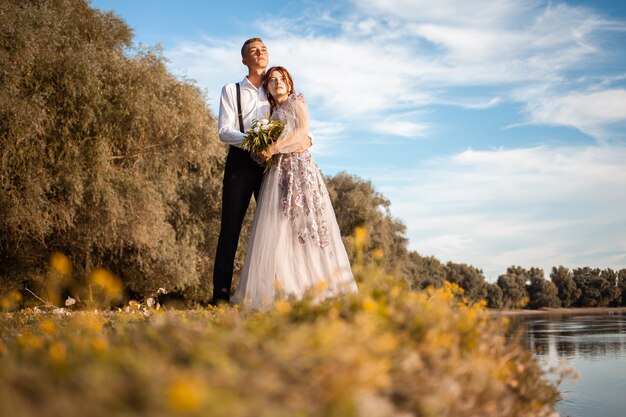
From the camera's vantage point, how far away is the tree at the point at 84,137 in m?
13.9

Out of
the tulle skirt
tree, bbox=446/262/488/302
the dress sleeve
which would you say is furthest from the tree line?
tree, bbox=446/262/488/302

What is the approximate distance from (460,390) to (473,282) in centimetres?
8285

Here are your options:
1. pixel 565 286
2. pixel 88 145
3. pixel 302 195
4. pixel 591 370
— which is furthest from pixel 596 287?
pixel 302 195

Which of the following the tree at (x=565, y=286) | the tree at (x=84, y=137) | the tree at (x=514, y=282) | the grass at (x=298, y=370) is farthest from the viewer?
the tree at (x=514, y=282)

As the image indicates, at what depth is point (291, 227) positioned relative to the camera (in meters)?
6.52

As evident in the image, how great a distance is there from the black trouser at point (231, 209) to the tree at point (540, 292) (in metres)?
29.6

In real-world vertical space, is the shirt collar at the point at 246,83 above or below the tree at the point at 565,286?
above

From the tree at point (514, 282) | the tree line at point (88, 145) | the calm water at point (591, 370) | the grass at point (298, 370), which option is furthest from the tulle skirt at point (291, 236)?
the tree at point (514, 282)

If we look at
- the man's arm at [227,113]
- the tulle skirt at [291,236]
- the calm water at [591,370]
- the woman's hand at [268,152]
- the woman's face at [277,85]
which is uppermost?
the woman's face at [277,85]

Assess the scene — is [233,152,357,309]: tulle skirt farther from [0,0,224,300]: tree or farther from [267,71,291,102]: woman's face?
[0,0,224,300]: tree

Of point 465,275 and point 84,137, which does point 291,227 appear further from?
point 465,275

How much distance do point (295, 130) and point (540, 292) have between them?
44193mm

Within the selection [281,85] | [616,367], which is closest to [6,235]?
[281,85]

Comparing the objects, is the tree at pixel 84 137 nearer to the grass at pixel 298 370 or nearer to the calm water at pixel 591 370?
the calm water at pixel 591 370
